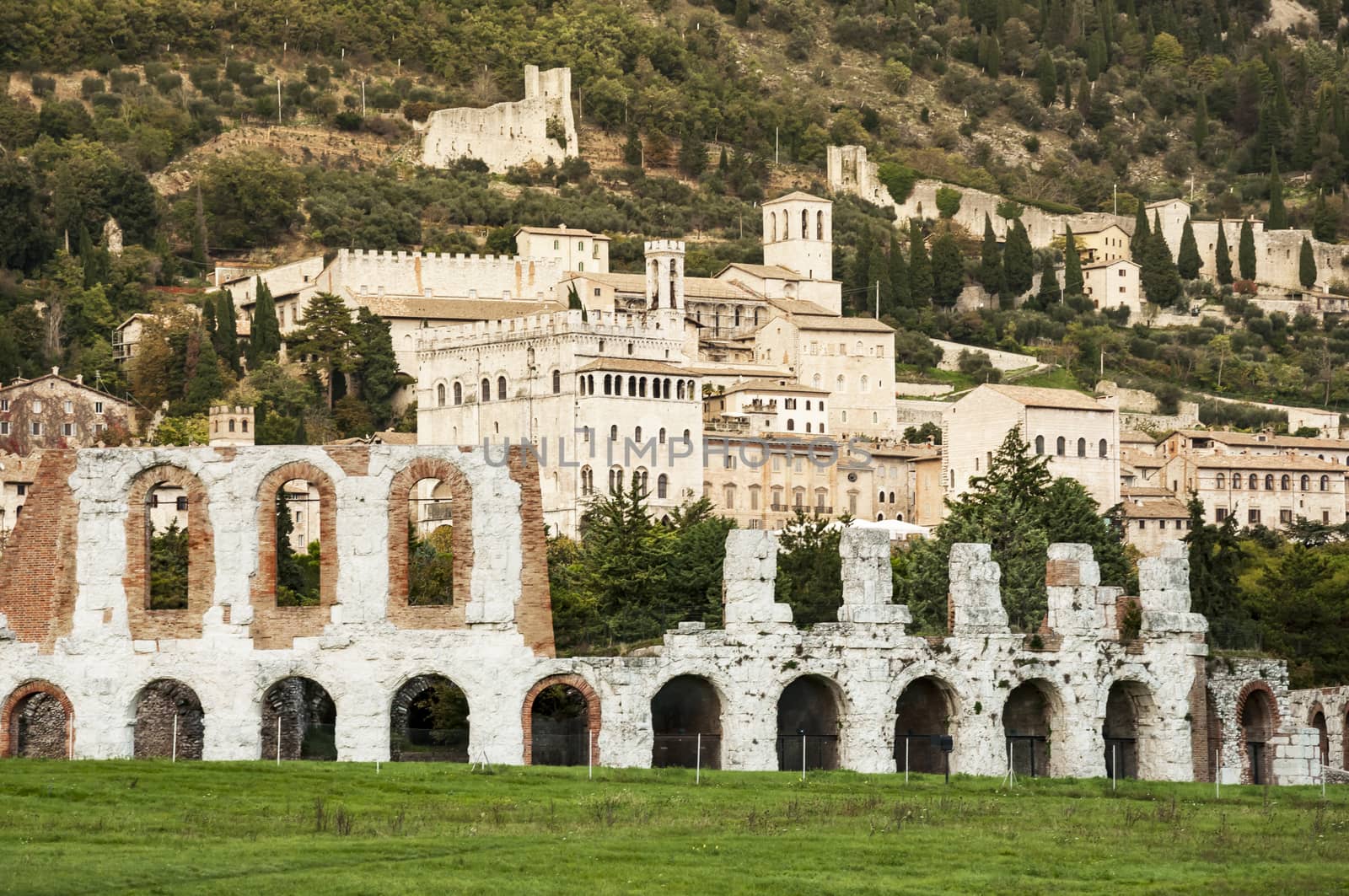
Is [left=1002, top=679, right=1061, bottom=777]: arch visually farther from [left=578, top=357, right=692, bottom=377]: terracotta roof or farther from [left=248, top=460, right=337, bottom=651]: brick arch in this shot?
[left=578, top=357, right=692, bottom=377]: terracotta roof

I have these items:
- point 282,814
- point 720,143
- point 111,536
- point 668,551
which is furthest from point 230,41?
point 282,814

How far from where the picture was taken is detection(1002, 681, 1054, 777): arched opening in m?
55.5

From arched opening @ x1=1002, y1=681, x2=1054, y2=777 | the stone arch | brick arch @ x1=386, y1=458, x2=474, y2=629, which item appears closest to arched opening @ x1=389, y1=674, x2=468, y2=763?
brick arch @ x1=386, y1=458, x2=474, y2=629

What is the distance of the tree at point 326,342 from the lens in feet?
404

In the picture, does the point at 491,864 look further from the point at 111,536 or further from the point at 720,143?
the point at 720,143

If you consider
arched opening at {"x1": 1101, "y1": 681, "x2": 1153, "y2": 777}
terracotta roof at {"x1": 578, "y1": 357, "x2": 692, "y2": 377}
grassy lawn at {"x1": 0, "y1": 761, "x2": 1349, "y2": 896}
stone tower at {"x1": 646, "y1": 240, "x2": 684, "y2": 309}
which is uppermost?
stone tower at {"x1": 646, "y1": 240, "x2": 684, "y2": 309}

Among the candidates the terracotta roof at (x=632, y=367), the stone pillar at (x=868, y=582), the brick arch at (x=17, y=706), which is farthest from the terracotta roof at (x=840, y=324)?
the brick arch at (x=17, y=706)

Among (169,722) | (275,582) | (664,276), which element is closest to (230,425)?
(664,276)

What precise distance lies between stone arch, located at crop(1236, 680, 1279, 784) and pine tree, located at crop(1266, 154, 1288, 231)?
4989 inches

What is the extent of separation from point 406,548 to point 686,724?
7.59 metres

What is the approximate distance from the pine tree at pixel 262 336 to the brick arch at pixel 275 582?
71.4 meters

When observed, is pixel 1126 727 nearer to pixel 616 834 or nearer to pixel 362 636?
pixel 362 636

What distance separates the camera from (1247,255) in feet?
573

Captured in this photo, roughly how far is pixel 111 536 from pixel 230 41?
133943mm
